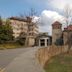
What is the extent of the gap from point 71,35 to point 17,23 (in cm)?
3568

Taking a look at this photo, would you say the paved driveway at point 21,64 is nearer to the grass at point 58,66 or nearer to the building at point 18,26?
the grass at point 58,66

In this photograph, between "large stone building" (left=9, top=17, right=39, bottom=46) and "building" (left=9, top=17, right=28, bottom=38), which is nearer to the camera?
"large stone building" (left=9, top=17, right=39, bottom=46)

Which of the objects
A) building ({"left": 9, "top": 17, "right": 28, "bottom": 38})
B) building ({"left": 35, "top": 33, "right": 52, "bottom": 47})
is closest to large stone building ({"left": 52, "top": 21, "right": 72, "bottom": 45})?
building ({"left": 35, "top": 33, "right": 52, "bottom": 47})

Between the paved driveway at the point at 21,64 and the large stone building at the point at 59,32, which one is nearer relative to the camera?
the paved driveway at the point at 21,64

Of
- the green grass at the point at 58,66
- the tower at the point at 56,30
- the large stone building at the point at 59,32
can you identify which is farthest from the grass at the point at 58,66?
the tower at the point at 56,30

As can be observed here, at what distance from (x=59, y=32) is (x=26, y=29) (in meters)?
19.1

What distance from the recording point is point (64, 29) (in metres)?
74.8

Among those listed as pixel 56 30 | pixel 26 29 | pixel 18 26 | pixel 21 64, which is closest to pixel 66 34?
pixel 56 30

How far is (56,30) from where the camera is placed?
7744 cm

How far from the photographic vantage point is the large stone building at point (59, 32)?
239ft

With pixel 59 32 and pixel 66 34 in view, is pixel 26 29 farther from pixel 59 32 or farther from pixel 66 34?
pixel 66 34

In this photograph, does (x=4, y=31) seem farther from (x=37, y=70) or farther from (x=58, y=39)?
(x=37, y=70)

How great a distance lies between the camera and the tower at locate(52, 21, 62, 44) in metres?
75.8

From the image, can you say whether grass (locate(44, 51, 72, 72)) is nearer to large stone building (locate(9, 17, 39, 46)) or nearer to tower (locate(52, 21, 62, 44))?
large stone building (locate(9, 17, 39, 46))
